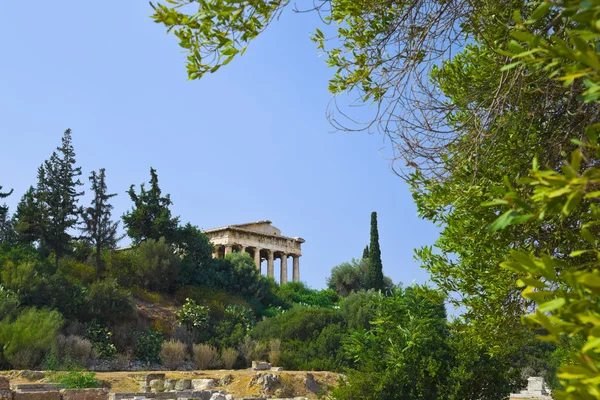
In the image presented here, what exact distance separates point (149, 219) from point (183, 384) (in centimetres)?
2152

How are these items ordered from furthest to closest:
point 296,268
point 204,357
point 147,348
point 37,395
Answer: point 296,268
point 147,348
point 204,357
point 37,395

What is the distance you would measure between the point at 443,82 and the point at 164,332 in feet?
69.1

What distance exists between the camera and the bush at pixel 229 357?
891 inches

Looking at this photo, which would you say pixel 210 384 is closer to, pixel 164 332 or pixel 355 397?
pixel 355 397

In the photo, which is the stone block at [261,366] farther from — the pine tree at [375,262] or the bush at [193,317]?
the pine tree at [375,262]

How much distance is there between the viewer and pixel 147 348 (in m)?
23.5

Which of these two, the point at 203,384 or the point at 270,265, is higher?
the point at 270,265

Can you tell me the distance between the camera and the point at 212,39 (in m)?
4.13

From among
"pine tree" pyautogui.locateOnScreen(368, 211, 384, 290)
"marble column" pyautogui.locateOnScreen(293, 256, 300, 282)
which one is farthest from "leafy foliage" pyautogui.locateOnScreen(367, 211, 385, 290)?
"marble column" pyautogui.locateOnScreen(293, 256, 300, 282)

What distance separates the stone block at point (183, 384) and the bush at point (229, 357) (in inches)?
263

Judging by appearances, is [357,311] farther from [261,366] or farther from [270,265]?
[270,265]

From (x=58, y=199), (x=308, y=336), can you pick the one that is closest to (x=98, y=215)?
(x=58, y=199)

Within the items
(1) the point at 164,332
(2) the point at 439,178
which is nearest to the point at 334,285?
(1) the point at 164,332

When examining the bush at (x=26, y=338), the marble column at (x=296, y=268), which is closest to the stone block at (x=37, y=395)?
the bush at (x=26, y=338)
